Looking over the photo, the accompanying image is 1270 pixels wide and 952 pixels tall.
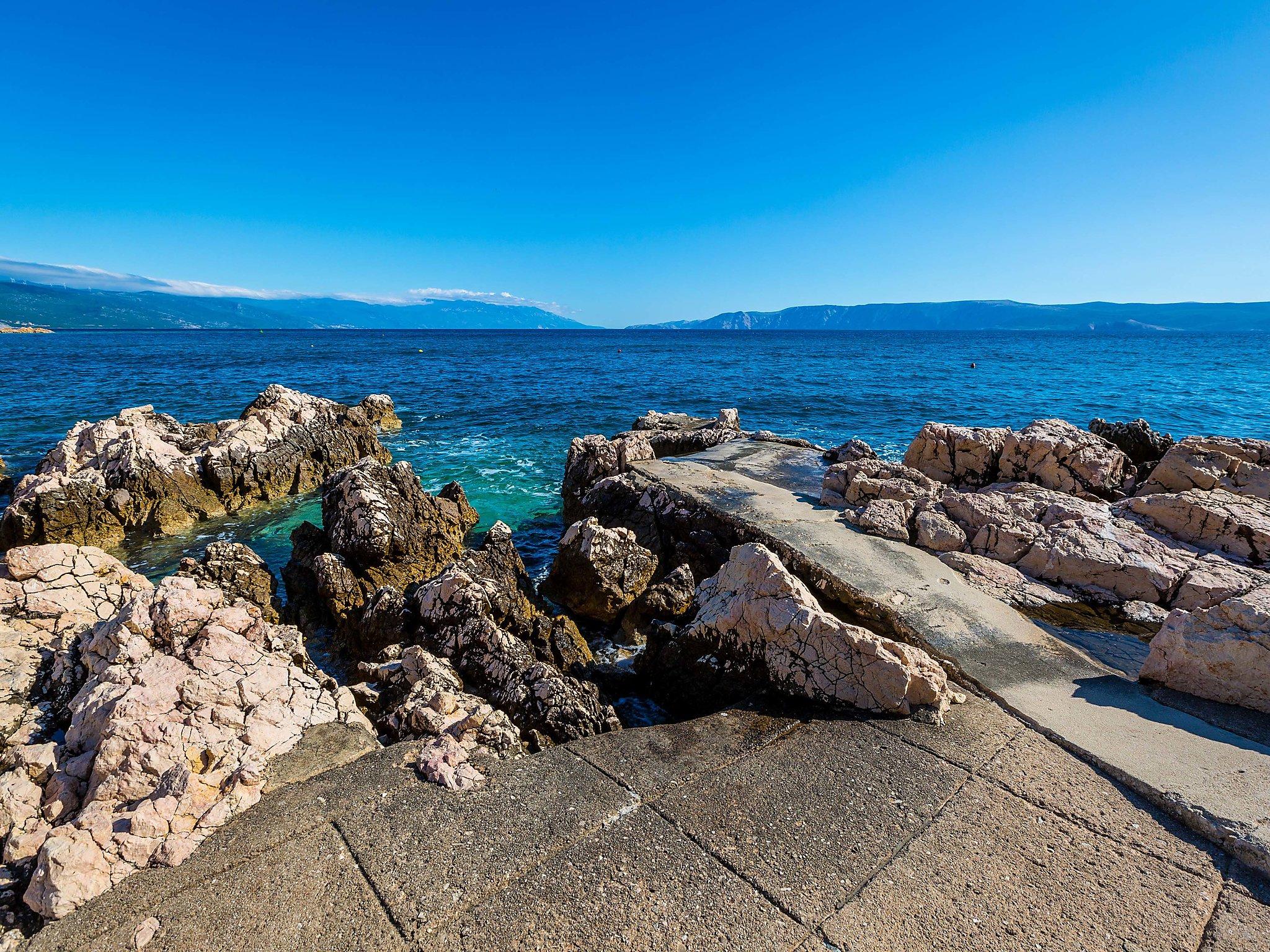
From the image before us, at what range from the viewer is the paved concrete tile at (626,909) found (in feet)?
11.2

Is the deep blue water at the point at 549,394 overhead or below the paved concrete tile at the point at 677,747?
overhead

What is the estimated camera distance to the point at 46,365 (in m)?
43.0

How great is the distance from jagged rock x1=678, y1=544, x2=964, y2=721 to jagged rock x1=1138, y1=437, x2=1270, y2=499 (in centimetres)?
816

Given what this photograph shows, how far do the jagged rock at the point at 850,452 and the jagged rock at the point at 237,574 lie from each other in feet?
A: 37.7

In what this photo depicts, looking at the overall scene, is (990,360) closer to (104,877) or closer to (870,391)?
(870,391)

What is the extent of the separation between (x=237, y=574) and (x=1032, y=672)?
1067 cm

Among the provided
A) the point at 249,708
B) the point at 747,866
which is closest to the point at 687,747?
the point at 747,866

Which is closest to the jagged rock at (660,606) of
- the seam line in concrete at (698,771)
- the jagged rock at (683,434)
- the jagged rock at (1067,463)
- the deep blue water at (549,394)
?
the seam line in concrete at (698,771)

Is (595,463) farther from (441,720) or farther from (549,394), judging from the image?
(549,394)

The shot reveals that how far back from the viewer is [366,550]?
9477 millimetres

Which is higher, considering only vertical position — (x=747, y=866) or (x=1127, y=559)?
(x=1127, y=559)

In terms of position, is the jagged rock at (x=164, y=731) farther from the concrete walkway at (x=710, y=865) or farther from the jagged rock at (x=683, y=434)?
the jagged rock at (x=683, y=434)

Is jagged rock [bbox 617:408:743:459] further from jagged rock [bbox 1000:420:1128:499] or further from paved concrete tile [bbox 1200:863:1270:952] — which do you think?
paved concrete tile [bbox 1200:863:1270:952]

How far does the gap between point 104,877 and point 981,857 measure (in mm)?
5917
